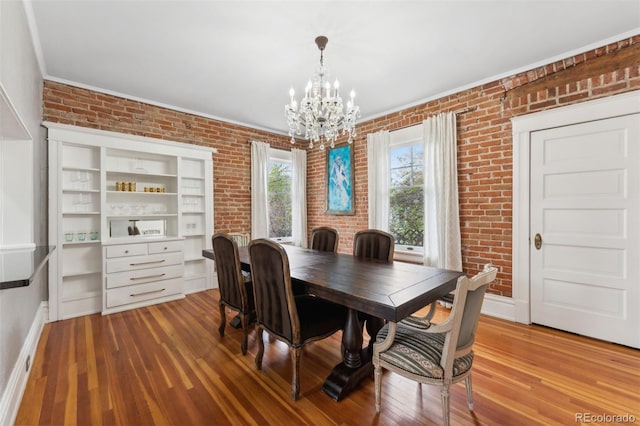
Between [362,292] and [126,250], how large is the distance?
3136 mm

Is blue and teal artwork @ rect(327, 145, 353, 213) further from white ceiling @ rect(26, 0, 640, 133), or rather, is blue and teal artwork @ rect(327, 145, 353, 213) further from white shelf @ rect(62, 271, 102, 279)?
white shelf @ rect(62, 271, 102, 279)

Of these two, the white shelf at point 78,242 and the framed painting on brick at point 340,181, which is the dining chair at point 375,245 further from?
the white shelf at point 78,242

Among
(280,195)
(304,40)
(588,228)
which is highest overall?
(304,40)

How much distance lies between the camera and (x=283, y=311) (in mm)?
1854

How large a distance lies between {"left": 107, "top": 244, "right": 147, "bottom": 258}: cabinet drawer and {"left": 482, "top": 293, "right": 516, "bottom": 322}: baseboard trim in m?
4.21

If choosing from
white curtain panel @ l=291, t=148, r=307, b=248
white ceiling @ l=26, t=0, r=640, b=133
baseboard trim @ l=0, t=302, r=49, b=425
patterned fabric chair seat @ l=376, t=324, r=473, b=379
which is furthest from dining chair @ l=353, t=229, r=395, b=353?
baseboard trim @ l=0, t=302, r=49, b=425

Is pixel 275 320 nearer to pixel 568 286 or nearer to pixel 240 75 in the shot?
pixel 240 75

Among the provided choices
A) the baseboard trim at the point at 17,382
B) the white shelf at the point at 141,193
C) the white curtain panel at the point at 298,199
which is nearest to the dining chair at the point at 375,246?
the white curtain panel at the point at 298,199

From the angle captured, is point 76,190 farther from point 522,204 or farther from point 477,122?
point 522,204

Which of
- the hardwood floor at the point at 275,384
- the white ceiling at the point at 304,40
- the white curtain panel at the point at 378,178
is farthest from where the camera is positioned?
the white curtain panel at the point at 378,178

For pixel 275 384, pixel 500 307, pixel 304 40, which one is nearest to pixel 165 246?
pixel 275 384

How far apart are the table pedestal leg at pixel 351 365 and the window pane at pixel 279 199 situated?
3366mm

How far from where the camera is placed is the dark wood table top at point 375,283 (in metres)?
1.52

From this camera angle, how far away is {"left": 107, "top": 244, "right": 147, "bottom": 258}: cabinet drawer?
10.8 ft
